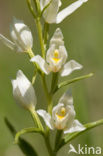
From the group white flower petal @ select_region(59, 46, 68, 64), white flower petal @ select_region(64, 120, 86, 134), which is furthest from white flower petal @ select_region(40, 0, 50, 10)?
white flower petal @ select_region(64, 120, 86, 134)

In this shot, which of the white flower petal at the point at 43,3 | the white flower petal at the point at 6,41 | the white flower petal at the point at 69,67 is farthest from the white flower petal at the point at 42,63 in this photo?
the white flower petal at the point at 43,3

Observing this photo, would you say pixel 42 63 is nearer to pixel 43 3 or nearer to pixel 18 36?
pixel 18 36

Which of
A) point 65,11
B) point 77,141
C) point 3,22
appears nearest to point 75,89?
point 77,141

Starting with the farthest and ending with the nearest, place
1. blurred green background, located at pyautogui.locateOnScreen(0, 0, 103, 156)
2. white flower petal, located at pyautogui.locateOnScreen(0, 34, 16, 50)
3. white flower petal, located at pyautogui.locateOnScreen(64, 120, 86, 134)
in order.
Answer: blurred green background, located at pyautogui.locateOnScreen(0, 0, 103, 156), white flower petal, located at pyautogui.locateOnScreen(0, 34, 16, 50), white flower petal, located at pyautogui.locateOnScreen(64, 120, 86, 134)

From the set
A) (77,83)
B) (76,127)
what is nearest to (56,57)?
(76,127)

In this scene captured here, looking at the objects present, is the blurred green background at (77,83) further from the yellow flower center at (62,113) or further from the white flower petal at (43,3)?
the white flower petal at (43,3)

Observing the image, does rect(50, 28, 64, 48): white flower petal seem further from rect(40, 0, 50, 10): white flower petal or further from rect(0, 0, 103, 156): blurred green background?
rect(0, 0, 103, 156): blurred green background
